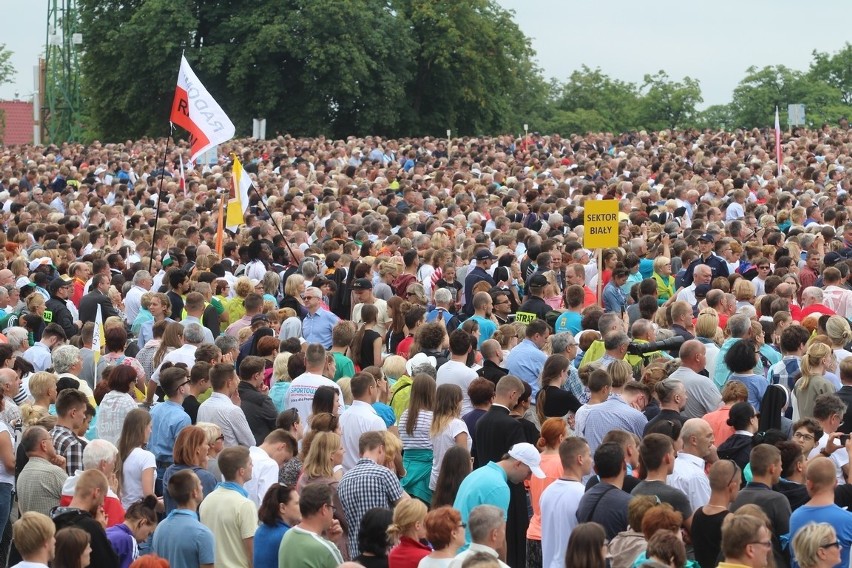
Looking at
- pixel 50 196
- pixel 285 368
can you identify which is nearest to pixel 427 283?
pixel 285 368

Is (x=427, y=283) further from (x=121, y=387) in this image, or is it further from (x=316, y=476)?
(x=316, y=476)

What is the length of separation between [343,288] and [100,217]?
7.44 meters

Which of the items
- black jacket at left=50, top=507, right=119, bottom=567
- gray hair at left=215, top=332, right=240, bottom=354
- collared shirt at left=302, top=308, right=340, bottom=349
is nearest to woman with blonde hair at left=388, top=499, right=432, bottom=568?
black jacket at left=50, top=507, right=119, bottom=567

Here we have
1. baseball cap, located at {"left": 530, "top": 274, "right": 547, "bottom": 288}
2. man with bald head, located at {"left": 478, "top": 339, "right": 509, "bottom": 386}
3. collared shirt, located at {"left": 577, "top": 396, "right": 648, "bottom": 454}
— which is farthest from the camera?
baseball cap, located at {"left": 530, "top": 274, "right": 547, "bottom": 288}

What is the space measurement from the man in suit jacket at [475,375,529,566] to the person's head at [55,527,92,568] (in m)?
2.97

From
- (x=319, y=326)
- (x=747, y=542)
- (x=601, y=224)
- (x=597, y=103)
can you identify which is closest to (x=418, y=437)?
(x=747, y=542)

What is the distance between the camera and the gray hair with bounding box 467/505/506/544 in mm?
7328

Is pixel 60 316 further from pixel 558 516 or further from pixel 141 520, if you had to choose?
pixel 558 516

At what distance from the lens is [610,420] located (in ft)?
32.5

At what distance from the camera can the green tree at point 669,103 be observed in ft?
239

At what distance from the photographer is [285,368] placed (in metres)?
11.5

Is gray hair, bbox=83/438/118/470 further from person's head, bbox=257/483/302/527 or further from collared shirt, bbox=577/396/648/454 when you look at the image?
collared shirt, bbox=577/396/648/454

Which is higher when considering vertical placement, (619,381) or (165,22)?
(165,22)

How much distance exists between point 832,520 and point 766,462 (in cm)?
57
